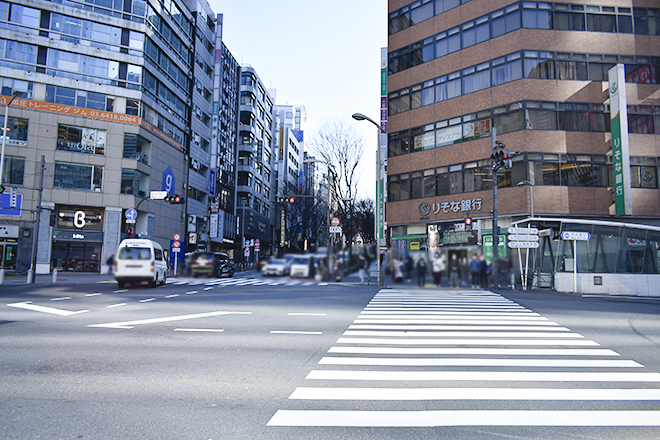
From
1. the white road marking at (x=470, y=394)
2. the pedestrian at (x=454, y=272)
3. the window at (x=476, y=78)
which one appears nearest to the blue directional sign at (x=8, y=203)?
the window at (x=476, y=78)

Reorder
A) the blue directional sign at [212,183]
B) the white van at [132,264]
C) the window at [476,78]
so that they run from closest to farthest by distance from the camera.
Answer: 1. the white van at [132,264]
2. the window at [476,78]
3. the blue directional sign at [212,183]

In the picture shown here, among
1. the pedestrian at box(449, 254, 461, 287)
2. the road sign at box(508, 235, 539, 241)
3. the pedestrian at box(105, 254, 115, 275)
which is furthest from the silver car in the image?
the pedestrian at box(105, 254, 115, 275)

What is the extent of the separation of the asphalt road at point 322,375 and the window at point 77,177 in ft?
88.3

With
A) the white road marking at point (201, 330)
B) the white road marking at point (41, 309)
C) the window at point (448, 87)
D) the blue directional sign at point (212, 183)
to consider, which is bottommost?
the white road marking at point (201, 330)

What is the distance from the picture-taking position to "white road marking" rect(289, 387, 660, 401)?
5.57m

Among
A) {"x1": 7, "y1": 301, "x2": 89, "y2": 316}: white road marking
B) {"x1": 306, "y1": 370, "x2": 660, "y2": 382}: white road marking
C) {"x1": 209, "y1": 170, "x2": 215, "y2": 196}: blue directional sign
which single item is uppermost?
{"x1": 209, "y1": 170, "x2": 215, "y2": 196}: blue directional sign

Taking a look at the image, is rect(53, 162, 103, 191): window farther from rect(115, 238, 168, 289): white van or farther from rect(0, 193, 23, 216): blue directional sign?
rect(115, 238, 168, 289): white van

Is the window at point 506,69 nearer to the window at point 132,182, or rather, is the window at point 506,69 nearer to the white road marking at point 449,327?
the white road marking at point 449,327

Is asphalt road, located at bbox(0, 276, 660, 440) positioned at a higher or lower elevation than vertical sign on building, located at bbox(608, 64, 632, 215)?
lower

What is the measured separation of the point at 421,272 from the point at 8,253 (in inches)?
1567

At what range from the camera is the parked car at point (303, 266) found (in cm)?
503

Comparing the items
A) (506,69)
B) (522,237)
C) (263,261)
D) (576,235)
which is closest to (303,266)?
(263,261)

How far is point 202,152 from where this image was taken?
54.3 m

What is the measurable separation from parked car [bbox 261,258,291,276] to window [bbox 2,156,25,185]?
3823cm
